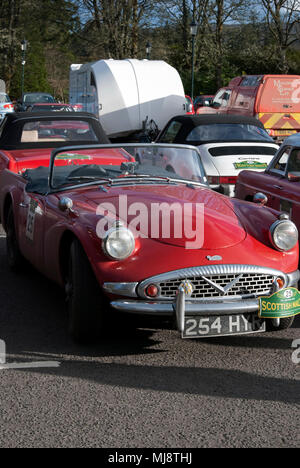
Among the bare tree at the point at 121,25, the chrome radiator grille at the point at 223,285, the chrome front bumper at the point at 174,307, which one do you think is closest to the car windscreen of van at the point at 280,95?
the chrome radiator grille at the point at 223,285

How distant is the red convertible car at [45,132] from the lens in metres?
9.79

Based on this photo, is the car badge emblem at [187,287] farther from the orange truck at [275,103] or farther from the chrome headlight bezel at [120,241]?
the orange truck at [275,103]

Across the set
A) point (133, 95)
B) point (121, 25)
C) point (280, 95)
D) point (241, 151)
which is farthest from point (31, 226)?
point (121, 25)

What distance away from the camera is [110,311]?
4.98 metres

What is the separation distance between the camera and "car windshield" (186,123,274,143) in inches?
460

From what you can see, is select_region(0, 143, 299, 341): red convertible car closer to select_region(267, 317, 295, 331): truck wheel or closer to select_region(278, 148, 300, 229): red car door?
select_region(267, 317, 295, 331): truck wheel

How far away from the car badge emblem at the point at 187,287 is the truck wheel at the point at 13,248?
2.98 m

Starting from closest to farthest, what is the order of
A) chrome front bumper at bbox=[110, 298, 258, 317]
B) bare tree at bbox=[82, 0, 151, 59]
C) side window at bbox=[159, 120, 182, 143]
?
1. chrome front bumper at bbox=[110, 298, 258, 317]
2. side window at bbox=[159, 120, 182, 143]
3. bare tree at bbox=[82, 0, 151, 59]

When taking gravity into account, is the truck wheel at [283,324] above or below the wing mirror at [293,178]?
below

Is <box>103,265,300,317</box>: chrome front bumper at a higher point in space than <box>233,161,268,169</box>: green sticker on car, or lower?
higher

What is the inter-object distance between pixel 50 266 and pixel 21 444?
2371 mm

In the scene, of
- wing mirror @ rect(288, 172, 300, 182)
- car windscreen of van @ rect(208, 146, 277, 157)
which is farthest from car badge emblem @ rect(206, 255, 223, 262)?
car windscreen of van @ rect(208, 146, 277, 157)

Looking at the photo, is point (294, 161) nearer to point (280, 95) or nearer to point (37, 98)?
point (280, 95)

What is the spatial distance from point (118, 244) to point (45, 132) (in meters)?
5.57
